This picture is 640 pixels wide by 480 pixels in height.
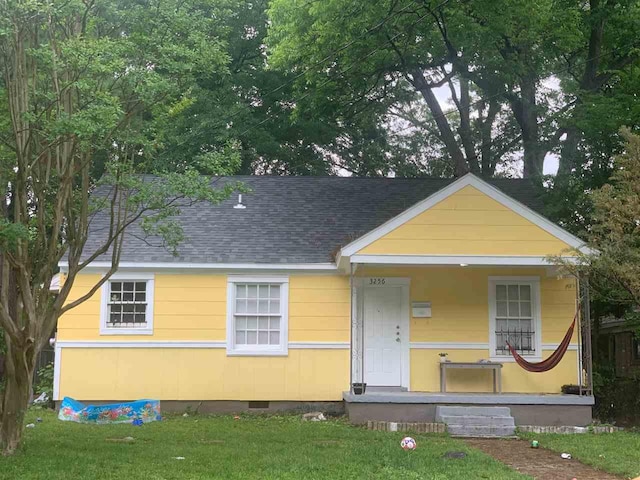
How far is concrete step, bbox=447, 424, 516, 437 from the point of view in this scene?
1111cm

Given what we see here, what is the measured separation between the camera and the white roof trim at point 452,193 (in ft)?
40.9

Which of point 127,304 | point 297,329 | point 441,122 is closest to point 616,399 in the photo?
point 297,329

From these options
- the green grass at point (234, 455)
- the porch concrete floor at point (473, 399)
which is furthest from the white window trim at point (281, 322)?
the green grass at point (234, 455)

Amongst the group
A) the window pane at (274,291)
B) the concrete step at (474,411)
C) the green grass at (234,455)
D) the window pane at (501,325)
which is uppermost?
the window pane at (274,291)

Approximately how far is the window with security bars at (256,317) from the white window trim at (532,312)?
4071 millimetres

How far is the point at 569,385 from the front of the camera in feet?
42.1

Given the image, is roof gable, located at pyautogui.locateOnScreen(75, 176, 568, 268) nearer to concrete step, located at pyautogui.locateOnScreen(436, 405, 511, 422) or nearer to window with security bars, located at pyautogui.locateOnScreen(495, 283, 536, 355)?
window with security bars, located at pyautogui.locateOnScreen(495, 283, 536, 355)

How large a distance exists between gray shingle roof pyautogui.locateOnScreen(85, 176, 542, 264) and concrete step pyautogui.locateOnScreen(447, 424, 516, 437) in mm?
4121

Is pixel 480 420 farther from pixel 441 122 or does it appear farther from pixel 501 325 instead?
pixel 441 122

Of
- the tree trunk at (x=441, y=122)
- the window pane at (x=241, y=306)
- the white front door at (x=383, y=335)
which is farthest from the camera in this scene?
the tree trunk at (x=441, y=122)

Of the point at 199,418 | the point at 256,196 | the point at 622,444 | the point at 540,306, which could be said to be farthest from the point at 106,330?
the point at 622,444

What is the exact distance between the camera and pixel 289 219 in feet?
50.5

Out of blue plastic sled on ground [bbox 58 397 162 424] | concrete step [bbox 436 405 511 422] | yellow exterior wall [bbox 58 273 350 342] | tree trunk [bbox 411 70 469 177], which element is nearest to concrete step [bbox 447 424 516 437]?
concrete step [bbox 436 405 511 422]

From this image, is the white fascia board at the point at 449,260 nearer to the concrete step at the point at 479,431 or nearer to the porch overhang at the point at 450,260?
the porch overhang at the point at 450,260
